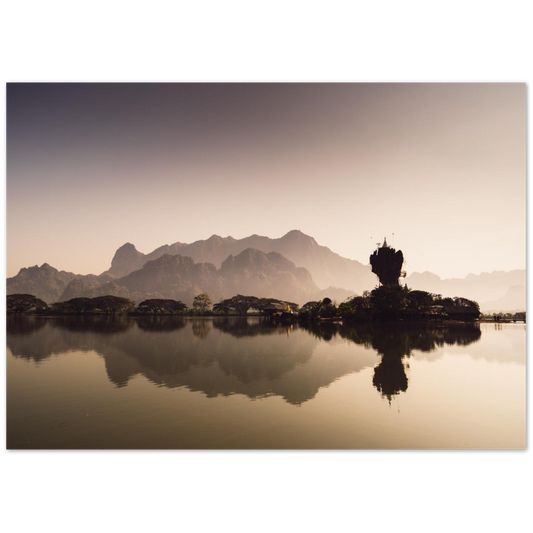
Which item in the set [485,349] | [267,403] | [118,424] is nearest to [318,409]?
[267,403]

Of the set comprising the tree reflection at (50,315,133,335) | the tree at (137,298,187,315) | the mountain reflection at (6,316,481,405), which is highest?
the mountain reflection at (6,316,481,405)

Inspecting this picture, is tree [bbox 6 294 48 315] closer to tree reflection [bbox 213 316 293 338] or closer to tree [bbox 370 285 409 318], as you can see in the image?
tree reflection [bbox 213 316 293 338]

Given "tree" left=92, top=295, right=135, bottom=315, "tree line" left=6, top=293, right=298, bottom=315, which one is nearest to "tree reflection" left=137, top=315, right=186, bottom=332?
"tree line" left=6, top=293, right=298, bottom=315

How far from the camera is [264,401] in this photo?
1470 cm

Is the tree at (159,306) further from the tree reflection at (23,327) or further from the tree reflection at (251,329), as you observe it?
the tree reflection at (251,329)

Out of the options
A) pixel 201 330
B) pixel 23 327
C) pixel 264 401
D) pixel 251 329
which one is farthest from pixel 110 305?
pixel 264 401

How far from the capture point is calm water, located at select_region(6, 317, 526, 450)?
35.6ft

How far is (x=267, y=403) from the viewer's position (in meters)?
14.4

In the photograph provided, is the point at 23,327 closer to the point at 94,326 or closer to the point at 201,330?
the point at 94,326
